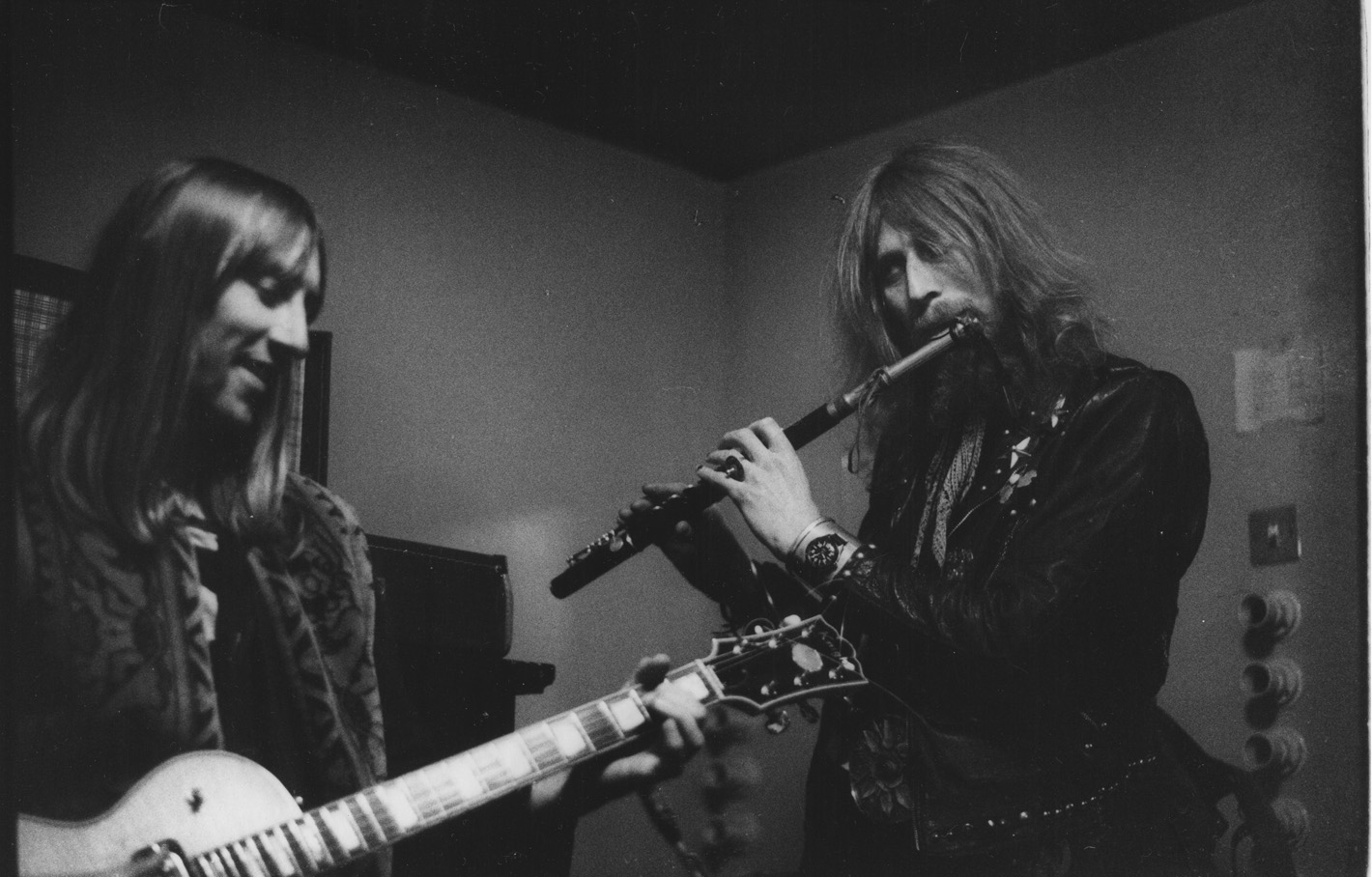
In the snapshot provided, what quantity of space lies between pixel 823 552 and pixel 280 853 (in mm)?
825

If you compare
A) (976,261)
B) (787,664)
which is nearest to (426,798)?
(787,664)

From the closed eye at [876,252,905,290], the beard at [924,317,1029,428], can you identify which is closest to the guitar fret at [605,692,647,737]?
the beard at [924,317,1029,428]

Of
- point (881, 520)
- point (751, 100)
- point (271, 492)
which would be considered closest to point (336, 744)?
point (271, 492)

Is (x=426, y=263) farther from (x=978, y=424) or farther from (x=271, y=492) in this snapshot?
(x=978, y=424)

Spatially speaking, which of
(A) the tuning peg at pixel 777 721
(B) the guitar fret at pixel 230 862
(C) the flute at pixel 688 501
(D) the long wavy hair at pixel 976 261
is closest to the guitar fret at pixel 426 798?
(B) the guitar fret at pixel 230 862

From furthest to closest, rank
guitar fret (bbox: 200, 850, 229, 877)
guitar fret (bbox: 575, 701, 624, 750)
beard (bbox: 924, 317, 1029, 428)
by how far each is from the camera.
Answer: beard (bbox: 924, 317, 1029, 428)
guitar fret (bbox: 575, 701, 624, 750)
guitar fret (bbox: 200, 850, 229, 877)

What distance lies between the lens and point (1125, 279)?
6.35ft

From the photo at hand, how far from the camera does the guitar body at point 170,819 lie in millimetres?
1708

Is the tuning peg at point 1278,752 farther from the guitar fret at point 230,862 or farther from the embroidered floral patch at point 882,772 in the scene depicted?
the guitar fret at point 230,862

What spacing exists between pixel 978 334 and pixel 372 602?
96cm

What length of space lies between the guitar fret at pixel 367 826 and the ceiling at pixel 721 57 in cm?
108

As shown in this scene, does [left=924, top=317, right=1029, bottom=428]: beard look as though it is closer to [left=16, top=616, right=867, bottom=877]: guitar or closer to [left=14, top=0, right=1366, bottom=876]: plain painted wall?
[left=14, top=0, right=1366, bottom=876]: plain painted wall

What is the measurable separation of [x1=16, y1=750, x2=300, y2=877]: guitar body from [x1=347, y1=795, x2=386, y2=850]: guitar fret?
0.26 feet

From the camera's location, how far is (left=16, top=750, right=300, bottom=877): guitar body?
67.2 inches
